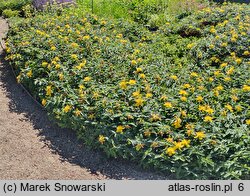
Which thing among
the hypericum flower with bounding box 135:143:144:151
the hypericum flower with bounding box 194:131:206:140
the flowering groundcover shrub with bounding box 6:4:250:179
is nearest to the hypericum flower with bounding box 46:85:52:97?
the flowering groundcover shrub with bounding box 6:4:250:179

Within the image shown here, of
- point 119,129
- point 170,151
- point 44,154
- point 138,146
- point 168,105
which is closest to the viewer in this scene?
point 170,151

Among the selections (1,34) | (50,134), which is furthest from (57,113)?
(1,34)

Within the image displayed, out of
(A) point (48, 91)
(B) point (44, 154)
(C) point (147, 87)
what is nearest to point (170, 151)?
(C) point (147, 87)

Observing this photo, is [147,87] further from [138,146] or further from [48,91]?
[48,91]

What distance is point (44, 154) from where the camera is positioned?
4.01 meters

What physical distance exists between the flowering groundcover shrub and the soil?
0.15 m

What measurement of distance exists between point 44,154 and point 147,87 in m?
1.38

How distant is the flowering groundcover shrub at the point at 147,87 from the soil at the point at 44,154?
0.50 ft

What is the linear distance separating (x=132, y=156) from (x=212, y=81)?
1.51 metres

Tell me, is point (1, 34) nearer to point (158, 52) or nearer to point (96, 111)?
point (158, 52)

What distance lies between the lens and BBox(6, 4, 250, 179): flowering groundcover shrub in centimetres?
354

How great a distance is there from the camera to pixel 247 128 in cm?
371

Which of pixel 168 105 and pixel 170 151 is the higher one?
pixel 168 105

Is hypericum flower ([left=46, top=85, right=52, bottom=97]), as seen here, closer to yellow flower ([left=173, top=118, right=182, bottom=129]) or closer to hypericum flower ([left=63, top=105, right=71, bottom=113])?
hypericum flower ([left=63, top=105, right=71, bottom=113])
